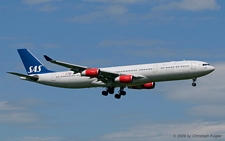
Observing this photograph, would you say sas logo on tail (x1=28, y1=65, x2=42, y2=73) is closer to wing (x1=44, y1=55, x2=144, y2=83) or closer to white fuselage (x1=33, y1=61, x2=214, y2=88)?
white fuselage (x1=33, y1=61, x2=214, y2=88)

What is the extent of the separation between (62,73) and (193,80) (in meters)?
21.2

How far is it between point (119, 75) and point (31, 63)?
18.6 m

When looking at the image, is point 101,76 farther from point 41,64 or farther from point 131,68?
point 41,64

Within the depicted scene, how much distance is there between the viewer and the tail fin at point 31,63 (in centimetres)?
10200

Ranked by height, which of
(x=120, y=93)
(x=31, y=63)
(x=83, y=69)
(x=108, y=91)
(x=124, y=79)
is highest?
(x=31, y=63)

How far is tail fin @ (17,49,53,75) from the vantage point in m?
102

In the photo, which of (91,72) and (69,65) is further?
(91,72)

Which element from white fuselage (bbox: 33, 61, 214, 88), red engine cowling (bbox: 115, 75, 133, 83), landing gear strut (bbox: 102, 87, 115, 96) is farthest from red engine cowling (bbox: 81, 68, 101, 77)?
landing gear strut (bbox: 102, 87, 115, 96)

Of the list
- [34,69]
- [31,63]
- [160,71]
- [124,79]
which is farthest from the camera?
[31,63]

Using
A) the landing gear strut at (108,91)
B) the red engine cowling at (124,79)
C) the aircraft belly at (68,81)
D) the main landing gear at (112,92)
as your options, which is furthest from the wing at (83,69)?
the main landing gear at (112,92)

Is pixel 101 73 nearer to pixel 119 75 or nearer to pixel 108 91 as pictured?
pixel 119 75

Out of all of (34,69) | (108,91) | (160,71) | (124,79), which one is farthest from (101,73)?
(34,69)

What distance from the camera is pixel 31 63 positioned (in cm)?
10431

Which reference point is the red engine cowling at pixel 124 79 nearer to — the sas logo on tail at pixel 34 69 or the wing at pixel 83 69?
the wing at pixel 83 69
